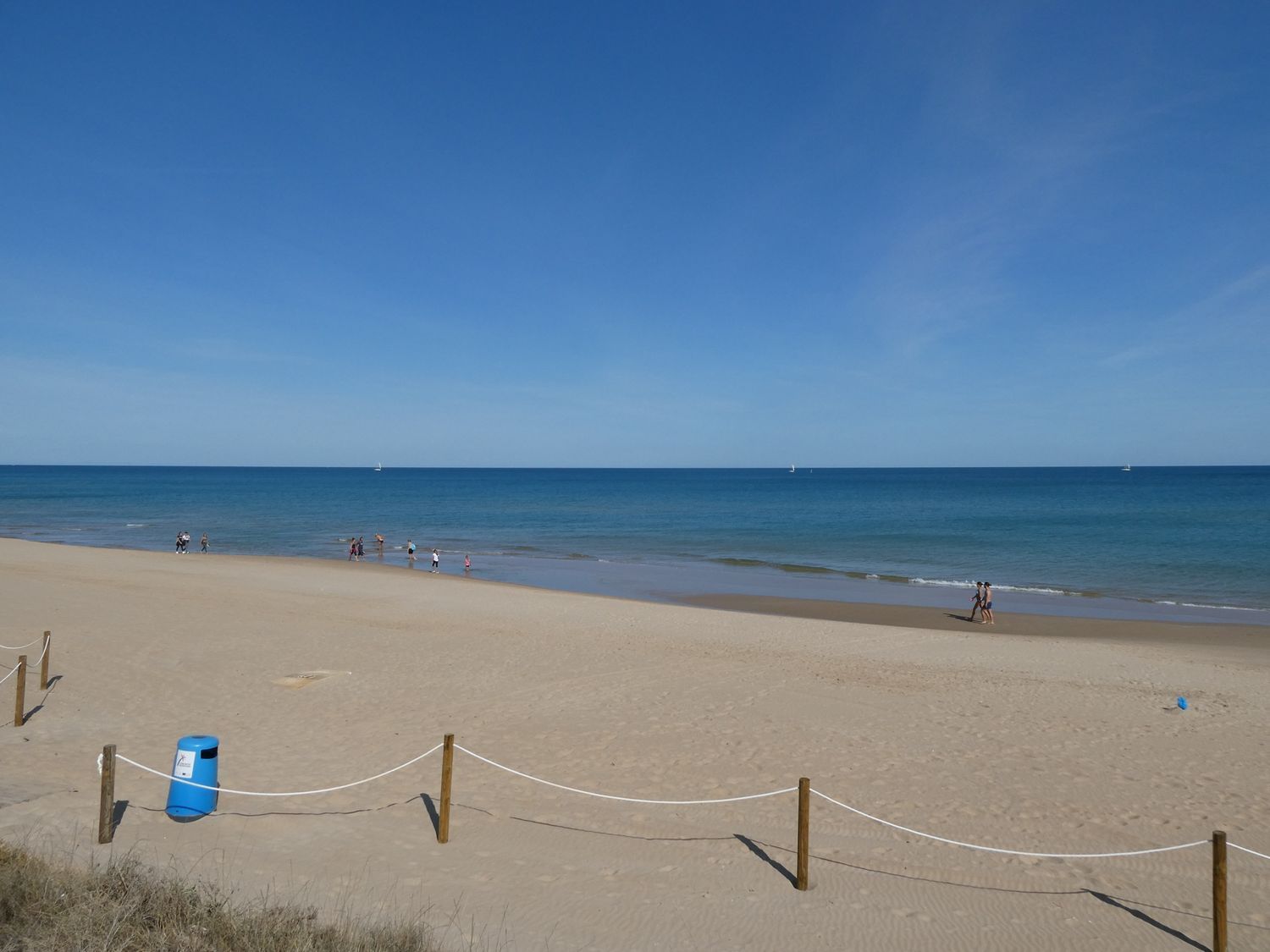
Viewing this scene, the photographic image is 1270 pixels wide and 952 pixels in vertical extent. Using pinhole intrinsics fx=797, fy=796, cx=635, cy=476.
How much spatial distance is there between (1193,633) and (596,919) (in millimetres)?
22051

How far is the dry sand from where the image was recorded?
21.5 ft

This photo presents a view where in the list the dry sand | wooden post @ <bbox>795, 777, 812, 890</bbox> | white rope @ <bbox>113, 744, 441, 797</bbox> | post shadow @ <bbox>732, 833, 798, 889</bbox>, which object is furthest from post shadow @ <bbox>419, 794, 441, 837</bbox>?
wooden post @ <bbox>795, 777, 812, 890</bbox>

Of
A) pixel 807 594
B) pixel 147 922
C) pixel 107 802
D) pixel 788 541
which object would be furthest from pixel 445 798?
pixel 788 541

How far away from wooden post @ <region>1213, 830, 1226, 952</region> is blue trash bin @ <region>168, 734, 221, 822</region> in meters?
8.80

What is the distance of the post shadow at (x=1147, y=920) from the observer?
20.3 ft

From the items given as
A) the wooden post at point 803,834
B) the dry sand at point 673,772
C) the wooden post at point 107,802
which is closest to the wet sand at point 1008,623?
the dry sand at point 673,772

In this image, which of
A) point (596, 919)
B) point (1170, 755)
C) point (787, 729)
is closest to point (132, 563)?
point (787, 729)

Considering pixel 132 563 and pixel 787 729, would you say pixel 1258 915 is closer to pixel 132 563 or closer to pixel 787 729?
pixel 787 729

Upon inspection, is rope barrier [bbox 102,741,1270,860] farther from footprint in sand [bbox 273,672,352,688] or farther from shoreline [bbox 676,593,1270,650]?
shoreline [bbox 676,593,1270,650]

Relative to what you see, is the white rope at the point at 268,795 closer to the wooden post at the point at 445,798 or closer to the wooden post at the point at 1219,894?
the wooden post at the point at 445,798

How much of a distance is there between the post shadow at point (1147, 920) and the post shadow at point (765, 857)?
261 cm

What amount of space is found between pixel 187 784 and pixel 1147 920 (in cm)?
876

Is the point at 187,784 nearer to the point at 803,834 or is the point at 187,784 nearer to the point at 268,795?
the point at 268,795

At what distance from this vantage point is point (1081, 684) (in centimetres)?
1484
